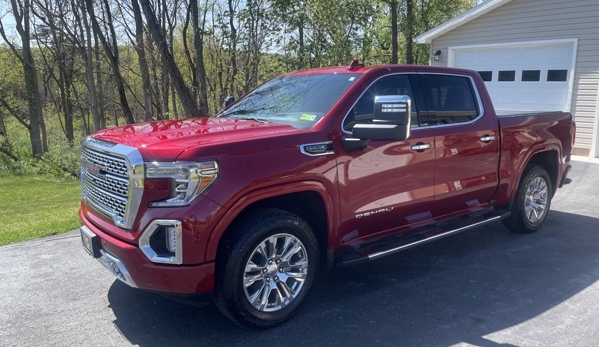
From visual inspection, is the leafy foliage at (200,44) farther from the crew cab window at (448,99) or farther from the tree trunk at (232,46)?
the crew cab window at (448,99)

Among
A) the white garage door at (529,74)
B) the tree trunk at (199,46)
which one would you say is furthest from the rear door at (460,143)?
Answer: the tree trunk at (199,46)

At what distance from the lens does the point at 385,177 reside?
412cm

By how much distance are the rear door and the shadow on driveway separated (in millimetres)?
633

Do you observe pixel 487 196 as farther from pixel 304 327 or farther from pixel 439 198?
pixel 304 327

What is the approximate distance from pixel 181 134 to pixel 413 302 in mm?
2370

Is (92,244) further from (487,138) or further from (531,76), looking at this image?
(531,76)

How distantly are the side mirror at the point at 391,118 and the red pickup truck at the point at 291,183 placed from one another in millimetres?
10

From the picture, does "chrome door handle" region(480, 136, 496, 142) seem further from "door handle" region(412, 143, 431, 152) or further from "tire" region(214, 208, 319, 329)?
"tire" region(214, 208, 319, 329)

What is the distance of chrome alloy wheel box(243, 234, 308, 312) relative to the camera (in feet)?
11.3

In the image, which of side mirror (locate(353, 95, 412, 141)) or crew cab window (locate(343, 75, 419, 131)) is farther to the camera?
crew cab window (locate(343, 75, 419, 131))

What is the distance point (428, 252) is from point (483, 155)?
1227 millimetres

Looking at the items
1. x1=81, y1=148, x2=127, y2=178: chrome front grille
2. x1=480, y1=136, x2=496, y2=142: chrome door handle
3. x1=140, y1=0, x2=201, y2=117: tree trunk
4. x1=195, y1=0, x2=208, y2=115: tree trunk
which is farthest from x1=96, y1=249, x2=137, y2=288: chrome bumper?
x1=195, y1=0, x2=208, y2=115: tree trunk

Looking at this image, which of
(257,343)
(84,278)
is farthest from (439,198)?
(84,278)

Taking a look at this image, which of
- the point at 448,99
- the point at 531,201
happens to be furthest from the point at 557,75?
the point at 448,99
